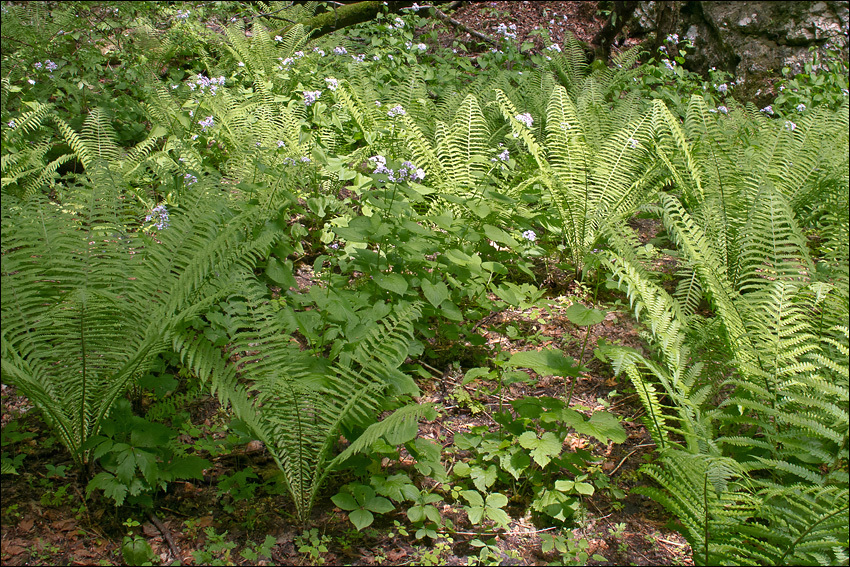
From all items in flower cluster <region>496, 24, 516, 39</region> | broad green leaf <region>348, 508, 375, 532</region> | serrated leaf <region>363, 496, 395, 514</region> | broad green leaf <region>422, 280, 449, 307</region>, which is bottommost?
broad green leaf <region>348, 508, 375, 532</region>

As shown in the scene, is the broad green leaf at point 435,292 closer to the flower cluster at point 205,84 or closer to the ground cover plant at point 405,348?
the ground cover plant at point 405,348

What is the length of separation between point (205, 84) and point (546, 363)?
10.7 ft

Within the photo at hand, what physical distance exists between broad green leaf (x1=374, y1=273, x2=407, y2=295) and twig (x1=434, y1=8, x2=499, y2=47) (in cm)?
516

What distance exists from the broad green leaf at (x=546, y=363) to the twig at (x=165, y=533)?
4.33 feet

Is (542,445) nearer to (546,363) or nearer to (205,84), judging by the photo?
(546,363)

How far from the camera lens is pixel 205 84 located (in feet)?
13.5

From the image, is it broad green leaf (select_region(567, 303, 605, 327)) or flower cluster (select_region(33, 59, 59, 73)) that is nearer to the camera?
broad green leaf (select_region(567, 303, 605, 327))

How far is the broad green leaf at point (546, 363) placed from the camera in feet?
7.26

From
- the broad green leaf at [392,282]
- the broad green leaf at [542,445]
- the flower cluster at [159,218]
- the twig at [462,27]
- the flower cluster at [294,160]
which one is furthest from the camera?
the twig at [462,27]

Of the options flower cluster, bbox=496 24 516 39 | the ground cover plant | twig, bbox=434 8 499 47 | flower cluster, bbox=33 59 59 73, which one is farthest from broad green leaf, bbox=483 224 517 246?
twig, bbox=434 8 499 47

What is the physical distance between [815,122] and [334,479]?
4141 millimetres

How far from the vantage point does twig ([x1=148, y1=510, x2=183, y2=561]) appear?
1.86 metres

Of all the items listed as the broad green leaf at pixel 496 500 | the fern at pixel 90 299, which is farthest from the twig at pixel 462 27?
the broad green leaf at pixel 496 500

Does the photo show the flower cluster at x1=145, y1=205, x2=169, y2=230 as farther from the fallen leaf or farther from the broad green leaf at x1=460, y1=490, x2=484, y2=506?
the broad green leaf at x1=460, y1=490, x2=484, y2=506
